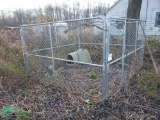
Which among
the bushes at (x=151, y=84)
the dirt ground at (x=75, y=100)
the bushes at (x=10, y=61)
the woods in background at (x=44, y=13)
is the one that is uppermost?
the woods in background at (x=44, y=13)

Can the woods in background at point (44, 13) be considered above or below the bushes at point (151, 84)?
above

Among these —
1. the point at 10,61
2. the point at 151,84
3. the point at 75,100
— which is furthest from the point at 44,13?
the point at 151,84

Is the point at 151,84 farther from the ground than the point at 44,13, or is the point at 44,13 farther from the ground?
the point at 44,13

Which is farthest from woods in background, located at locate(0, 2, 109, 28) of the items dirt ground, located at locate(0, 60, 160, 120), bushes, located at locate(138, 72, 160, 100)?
bushes, located at locate(138, 72, 160, 100)

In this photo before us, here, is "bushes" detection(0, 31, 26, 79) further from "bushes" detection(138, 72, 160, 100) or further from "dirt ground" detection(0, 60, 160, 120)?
"bushes" detection(138, 72, 160, 100)

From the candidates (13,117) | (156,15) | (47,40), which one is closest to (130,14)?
(47,40)

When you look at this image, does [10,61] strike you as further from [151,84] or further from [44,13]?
[44,13]

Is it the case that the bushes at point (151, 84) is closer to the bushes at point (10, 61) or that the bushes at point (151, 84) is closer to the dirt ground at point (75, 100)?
the dirt ground at point (75, 100)

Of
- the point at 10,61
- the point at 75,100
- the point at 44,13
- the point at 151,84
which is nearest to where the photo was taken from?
the point at 75,100

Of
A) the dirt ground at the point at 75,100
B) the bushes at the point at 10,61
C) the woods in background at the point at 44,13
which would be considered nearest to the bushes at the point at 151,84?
the dirt ground at the point at 75,100

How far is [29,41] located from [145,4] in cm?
1481

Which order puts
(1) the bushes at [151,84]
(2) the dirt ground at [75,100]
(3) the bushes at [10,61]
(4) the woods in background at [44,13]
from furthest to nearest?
(4) the woods in background at [44,13] → (3) the bushes at [10,61] → (1) the bushes at [151,84] → (2) the dirt ground at [75,100]

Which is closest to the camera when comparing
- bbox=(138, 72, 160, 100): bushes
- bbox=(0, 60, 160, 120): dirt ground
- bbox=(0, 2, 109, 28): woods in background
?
bbox=(0, 60, 160, 120): dirt ground

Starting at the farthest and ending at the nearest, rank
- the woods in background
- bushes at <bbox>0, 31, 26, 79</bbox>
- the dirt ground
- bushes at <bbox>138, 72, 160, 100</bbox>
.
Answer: the woods in background → bushes at <bbox>0, 31, 26, 79</bbox> → bushes at <bbox>138, 72, 160, 100</bbox> → the dirt ground
